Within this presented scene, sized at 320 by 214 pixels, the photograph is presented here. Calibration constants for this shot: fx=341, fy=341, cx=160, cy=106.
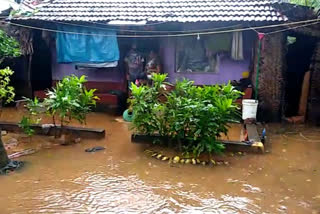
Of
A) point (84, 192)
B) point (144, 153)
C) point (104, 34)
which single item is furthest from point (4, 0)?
point (84, 192)

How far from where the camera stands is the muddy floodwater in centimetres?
472

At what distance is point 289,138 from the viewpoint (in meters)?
8.20

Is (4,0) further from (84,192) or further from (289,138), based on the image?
(289,138)

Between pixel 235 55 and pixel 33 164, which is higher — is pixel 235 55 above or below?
above

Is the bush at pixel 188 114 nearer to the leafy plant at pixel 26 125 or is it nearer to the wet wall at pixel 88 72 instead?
the leafy plant at pixel 26 125

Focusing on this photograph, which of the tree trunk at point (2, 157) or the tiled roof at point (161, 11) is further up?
the tiled roof at point (161, 11)

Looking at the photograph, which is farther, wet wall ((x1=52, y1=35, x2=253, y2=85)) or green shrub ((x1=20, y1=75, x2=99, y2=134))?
wet wall ((x1=52, y1=35, x2=253, y2=85))

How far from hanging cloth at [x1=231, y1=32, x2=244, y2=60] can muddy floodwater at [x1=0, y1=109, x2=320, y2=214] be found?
3424 millimetres

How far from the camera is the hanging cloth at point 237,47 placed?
9883 millimetres

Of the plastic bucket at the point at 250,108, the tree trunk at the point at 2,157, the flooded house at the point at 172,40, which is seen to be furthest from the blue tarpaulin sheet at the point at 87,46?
the tree trunk at the point at 2,157

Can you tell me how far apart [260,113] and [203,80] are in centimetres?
207

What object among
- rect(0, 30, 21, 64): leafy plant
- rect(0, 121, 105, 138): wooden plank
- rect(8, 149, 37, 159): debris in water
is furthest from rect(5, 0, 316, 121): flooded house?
rect(8, 149, 37, 159): debris in water

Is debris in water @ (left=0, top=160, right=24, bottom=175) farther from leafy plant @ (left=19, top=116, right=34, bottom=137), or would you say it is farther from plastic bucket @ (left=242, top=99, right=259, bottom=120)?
plastic bucket @ (left=242, top=99, right=259, bottom=120)

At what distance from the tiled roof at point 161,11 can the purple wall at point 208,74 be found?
1051mm
